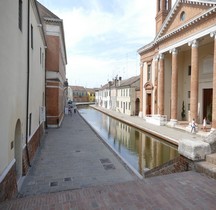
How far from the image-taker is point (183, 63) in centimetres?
2284

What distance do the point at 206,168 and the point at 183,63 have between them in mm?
20220

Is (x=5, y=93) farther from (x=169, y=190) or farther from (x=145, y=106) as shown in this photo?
(x=145, y=106)

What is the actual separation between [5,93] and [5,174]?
1856mm

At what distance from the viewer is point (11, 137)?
5.49m

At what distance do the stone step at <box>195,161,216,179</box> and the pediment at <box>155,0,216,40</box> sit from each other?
43.7 feet

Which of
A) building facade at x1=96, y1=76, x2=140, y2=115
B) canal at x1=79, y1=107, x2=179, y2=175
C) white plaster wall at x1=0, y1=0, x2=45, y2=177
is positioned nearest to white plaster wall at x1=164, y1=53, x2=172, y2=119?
canal at x1=79, y1=107, x2=179, y2=175

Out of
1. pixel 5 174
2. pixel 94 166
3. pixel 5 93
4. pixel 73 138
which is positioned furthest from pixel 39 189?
pixel 73 138

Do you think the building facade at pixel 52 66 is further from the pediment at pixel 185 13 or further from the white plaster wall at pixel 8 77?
the white plaster wall at pixel 8 77

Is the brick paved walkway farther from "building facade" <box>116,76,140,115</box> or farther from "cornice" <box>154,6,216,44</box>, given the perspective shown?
"building facade" <box>116,76,140,115</box>

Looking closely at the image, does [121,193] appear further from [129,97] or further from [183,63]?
[129,97]

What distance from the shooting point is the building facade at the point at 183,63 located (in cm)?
1589

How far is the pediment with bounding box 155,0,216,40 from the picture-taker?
15.1m

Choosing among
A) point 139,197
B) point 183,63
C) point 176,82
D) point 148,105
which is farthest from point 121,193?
point 148,105

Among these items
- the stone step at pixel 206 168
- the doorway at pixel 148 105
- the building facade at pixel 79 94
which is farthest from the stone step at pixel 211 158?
the building facade at pixel 79 94
